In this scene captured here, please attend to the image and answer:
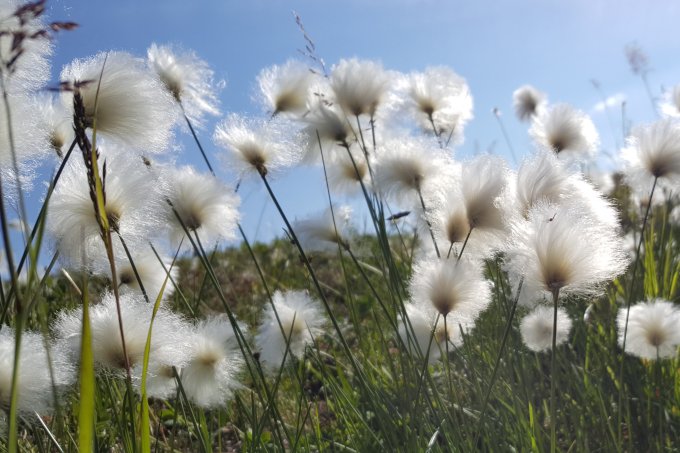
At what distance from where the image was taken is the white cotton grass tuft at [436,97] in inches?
97.6

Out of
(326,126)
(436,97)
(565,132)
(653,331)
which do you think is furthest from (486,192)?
(565,132)

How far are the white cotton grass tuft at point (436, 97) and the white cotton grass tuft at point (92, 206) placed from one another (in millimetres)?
1341

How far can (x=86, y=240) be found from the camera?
1.39m

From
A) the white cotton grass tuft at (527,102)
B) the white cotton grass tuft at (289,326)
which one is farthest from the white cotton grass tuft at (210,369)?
the white cotton grass tuft at (527,102)

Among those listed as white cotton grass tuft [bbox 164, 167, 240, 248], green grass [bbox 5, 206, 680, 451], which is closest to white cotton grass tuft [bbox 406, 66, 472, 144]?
green grass [bbox 5, 206, 680, 451]

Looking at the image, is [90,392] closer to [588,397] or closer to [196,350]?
[196,350]

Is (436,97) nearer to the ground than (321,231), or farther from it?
farther from it

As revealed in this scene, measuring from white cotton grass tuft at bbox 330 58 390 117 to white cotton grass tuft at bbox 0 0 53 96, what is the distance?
114cm

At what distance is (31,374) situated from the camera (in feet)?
3.75

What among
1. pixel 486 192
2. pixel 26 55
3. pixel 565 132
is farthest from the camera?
pixel 565 132

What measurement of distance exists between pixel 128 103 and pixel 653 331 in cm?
163

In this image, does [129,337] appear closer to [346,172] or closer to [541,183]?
[541,183]

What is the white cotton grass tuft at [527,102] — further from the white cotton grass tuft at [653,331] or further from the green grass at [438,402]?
the white cotton grass tuft at [653,331]

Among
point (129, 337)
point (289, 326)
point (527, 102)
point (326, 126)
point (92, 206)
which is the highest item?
point (527, 102)
